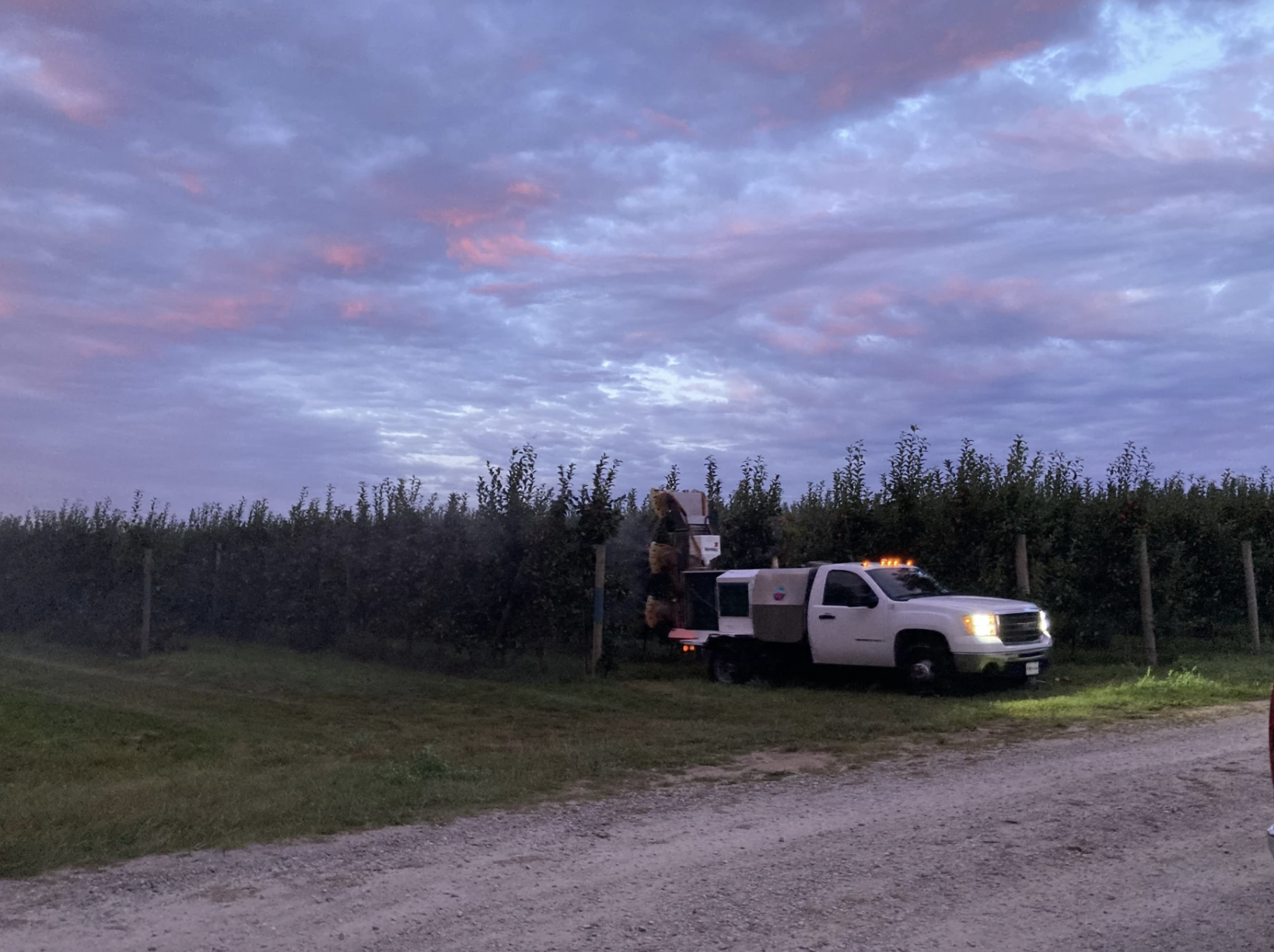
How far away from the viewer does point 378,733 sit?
41.8ft

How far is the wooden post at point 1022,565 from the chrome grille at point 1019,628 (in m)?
1.93

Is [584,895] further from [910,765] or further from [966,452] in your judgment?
[966,452]

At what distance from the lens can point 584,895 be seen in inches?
228

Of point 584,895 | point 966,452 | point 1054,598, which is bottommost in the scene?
point 584,895

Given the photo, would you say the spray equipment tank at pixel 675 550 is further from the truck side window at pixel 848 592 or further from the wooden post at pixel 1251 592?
the wooden post at pixel 1251 592

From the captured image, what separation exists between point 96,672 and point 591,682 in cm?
1004

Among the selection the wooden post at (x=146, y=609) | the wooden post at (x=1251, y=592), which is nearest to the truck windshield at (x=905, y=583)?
the wooden post at (x=1251, y=592)

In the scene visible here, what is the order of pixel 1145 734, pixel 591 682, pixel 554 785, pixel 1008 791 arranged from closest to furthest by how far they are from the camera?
1. pixel 1008 791
2. pixel 554 785
3. pixel 1145 734
4. pixel 591 682

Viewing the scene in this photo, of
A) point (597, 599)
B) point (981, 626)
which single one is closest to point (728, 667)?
point (597, 599)

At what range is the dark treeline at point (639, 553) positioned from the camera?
1838cm

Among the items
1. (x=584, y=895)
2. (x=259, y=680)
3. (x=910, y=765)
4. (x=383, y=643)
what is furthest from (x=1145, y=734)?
(x=383, y=643)

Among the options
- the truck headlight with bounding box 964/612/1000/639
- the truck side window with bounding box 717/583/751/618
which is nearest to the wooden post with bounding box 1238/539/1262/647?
the truck headlight with bounding box 964/612/1000/639

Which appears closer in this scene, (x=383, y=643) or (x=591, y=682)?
(x=591, y=682)

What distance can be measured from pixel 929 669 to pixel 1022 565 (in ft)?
11.3
